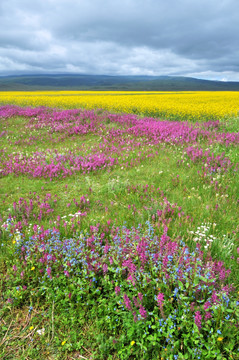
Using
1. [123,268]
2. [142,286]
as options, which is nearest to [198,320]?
[142,286]

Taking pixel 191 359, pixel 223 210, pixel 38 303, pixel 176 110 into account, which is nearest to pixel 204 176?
pixel 223 210

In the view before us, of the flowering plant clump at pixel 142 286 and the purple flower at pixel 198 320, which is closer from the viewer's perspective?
the purple flower at pixel 198 320

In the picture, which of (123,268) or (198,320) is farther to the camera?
(123,268)

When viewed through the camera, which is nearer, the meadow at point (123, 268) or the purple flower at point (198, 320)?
the purple flower at point (198, 320)

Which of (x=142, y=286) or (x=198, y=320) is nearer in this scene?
(x=198, y=320)

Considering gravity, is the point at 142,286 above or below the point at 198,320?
below

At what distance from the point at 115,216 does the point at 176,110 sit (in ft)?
50.2

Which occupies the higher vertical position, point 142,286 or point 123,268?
point 123,268

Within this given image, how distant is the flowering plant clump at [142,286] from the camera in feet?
7.55

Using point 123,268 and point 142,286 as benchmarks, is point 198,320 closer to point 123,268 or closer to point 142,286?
point 142,286

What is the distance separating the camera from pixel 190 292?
8.05ft

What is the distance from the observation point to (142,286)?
110 inches

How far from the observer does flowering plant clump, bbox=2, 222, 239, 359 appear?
2.30 m

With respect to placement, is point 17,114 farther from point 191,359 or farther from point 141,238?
point 191,359
